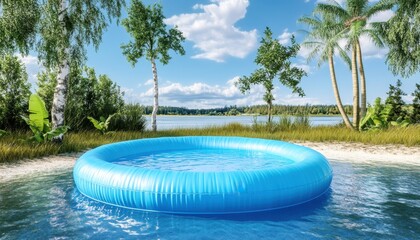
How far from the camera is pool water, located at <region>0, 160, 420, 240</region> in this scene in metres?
3.67

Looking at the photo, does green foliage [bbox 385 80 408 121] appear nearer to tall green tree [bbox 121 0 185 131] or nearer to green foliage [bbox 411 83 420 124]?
green foliage [bbox 411 83 420 124]

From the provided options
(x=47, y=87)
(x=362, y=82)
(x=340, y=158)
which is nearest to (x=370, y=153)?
(x=340, y=158)

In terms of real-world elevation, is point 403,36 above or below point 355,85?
above

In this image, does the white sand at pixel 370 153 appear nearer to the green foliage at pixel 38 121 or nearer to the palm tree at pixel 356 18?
the palm tree at pixel 356 18

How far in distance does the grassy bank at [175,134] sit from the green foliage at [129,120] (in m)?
1.55

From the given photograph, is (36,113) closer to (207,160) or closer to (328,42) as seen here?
(207,160)

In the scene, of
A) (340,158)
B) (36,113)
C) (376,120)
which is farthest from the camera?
(376,120)

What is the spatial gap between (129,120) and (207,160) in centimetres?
828

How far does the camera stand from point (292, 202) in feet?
16.1

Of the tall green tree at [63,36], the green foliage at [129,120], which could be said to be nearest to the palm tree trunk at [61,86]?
the tall green tree at [63,36]

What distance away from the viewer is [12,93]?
13469mm

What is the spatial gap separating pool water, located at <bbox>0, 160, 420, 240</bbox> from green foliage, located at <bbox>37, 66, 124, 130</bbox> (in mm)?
8678

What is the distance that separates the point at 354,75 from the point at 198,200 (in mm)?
16115

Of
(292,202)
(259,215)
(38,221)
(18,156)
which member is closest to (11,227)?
(38,221)
